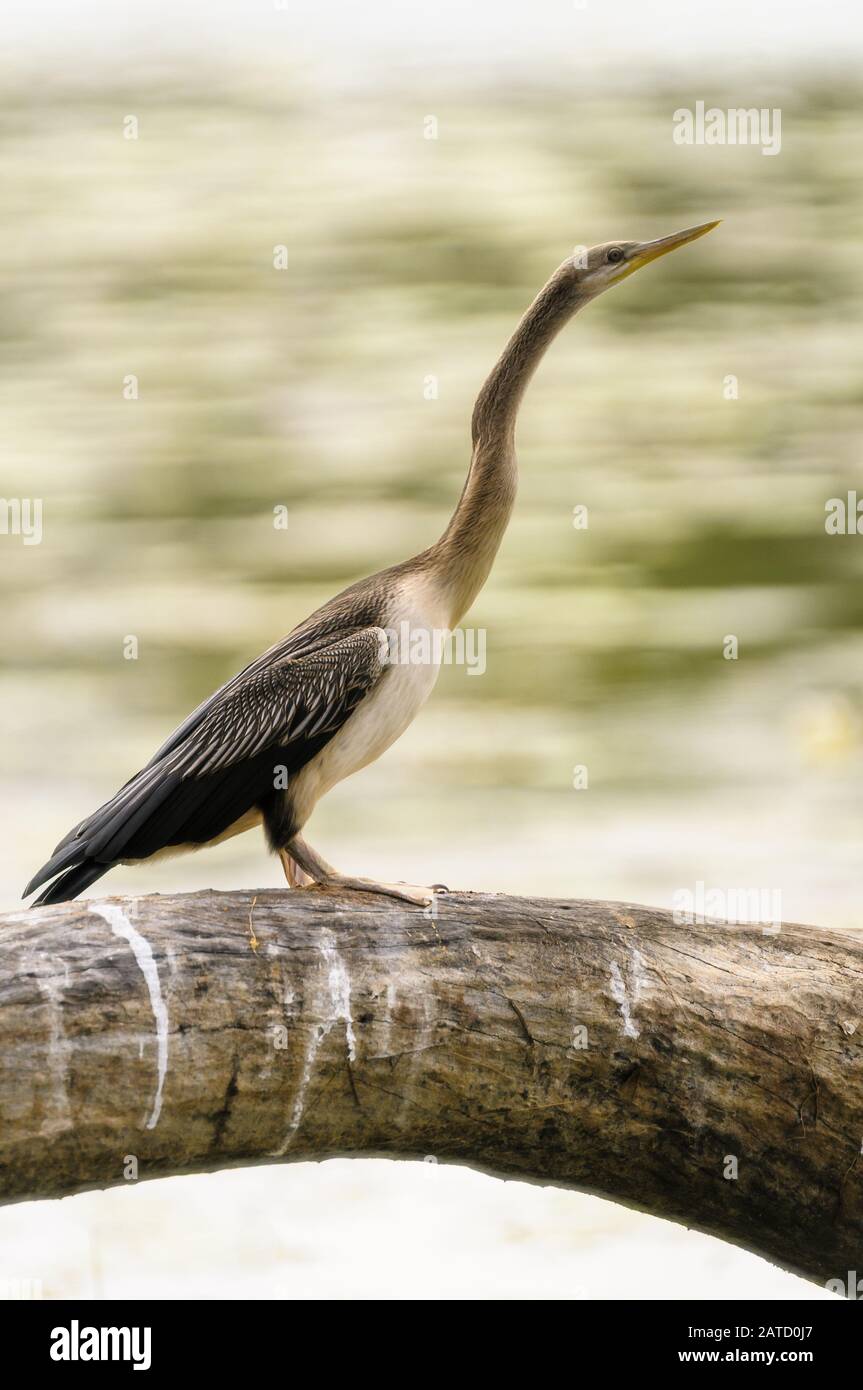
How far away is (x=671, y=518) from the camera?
13.1 m


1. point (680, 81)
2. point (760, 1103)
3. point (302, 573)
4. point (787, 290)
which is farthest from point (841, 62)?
point (760, 1103)

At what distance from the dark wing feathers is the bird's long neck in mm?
326

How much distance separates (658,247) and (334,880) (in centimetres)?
198

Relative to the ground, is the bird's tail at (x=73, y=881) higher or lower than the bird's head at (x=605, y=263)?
lower

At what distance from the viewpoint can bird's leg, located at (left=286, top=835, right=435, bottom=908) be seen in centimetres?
358

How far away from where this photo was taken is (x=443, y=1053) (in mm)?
3342

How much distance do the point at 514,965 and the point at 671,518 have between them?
10.1 metres

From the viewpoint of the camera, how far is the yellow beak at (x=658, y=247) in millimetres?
4375
